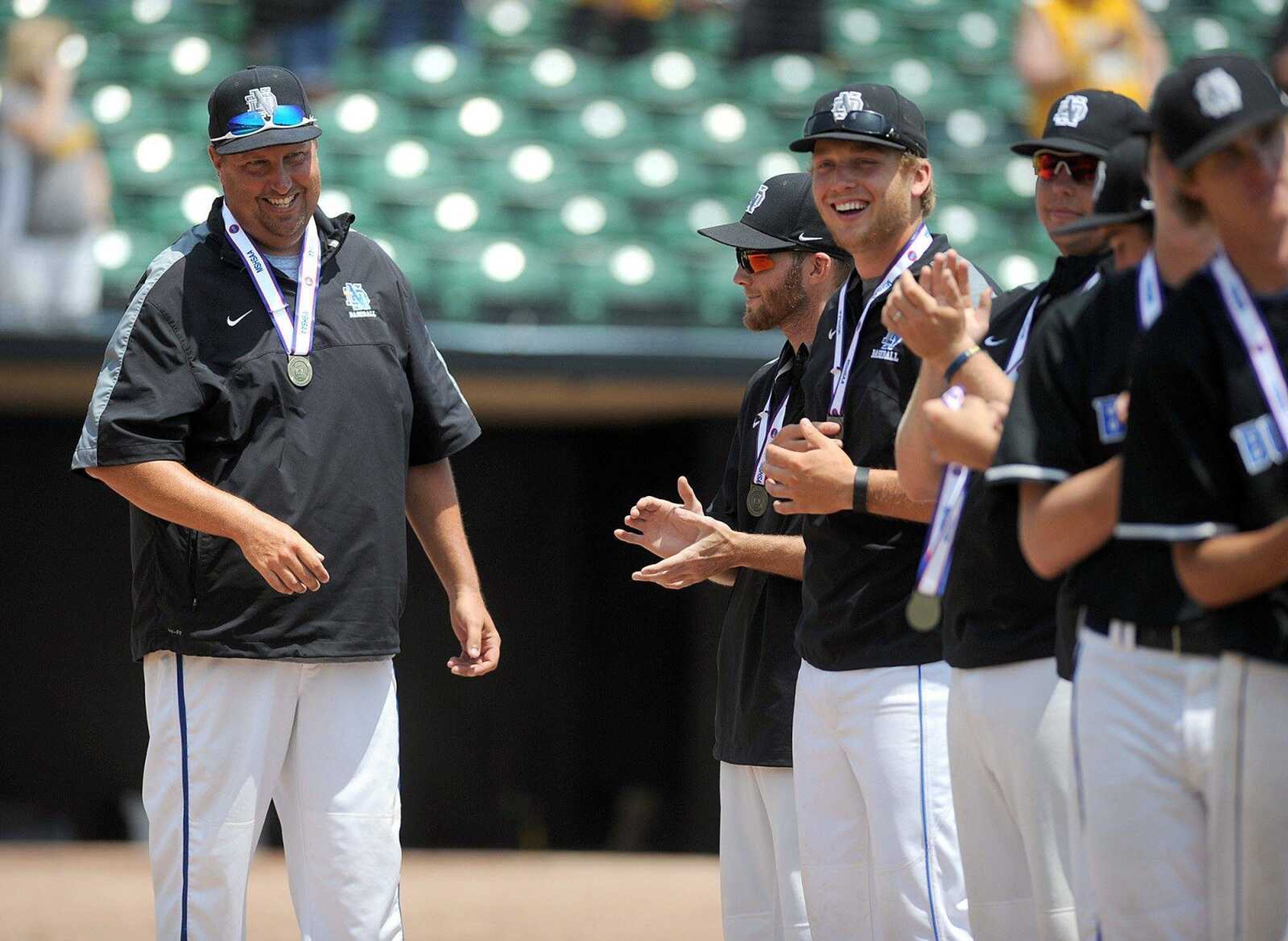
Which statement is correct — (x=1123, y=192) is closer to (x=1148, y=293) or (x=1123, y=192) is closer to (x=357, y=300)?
(x=1148, y=293)

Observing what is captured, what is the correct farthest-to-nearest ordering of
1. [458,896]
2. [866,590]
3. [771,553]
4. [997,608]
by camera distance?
1. [458,896]
2. [771,553]
3. [866,590]
4. [997,608]

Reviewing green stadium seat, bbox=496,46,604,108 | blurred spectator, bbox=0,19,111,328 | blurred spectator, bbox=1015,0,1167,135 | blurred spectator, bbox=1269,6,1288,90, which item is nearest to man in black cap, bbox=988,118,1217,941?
blurred spectator, bbox=0,19,111,328

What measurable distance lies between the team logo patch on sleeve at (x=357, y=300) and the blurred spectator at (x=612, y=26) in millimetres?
5708

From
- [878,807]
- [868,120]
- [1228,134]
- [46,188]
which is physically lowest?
[878,807]

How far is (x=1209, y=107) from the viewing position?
7.66 ft

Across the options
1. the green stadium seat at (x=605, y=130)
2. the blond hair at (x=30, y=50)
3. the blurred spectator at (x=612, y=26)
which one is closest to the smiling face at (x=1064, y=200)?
the green stadium seat at (x=605, y=130)

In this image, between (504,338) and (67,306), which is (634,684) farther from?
(67,306)

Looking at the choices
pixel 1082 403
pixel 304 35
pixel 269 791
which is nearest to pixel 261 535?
pixel 269 791

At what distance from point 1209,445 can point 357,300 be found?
2094mm

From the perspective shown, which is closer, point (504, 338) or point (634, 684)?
point (504, 338)

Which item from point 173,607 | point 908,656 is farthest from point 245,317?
point 908,656

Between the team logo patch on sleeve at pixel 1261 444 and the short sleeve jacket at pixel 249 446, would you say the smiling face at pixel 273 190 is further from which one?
the team logo patch on sleeve at pixel 1261 444

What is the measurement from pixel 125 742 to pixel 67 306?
216cm

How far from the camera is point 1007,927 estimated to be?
3016 mm
